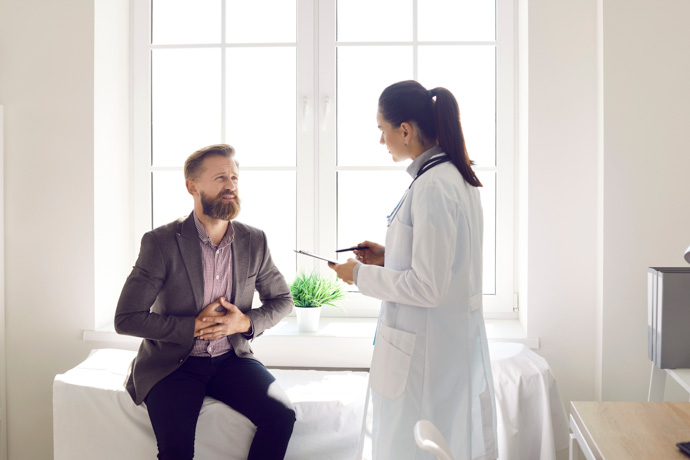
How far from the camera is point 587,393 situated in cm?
272

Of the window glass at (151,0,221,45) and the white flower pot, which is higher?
the window glass at (151,0,221,45)

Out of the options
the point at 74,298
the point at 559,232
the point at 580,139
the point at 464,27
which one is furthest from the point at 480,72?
the point at 74,298

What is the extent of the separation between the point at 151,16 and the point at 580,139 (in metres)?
2.27

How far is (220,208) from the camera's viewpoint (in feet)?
7.64

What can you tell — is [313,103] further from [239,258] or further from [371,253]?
[371,253]

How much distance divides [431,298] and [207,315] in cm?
94

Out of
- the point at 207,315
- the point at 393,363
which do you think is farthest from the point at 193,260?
the point at 393,363

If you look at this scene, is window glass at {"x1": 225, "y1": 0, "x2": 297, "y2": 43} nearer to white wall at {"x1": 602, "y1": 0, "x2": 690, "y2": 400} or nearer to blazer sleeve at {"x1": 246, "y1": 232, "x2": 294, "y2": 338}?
blazer sleeve at {"x1": 246, "y1": 232, "x2": 294, "y2": 338}

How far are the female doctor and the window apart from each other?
4.31 feet

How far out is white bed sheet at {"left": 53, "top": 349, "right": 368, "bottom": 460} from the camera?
221cm

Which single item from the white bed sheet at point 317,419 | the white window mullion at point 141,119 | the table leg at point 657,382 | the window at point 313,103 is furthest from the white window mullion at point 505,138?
the white window mullion at point 141,119

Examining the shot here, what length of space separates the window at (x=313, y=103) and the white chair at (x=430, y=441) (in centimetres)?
190

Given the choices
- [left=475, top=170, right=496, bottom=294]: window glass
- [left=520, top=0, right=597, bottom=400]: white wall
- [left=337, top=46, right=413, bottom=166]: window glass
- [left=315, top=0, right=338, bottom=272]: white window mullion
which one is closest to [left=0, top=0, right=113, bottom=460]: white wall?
[left=315, top=0, right=338, bottom=272]: white window mullion

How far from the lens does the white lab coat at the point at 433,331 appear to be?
1701 mm
